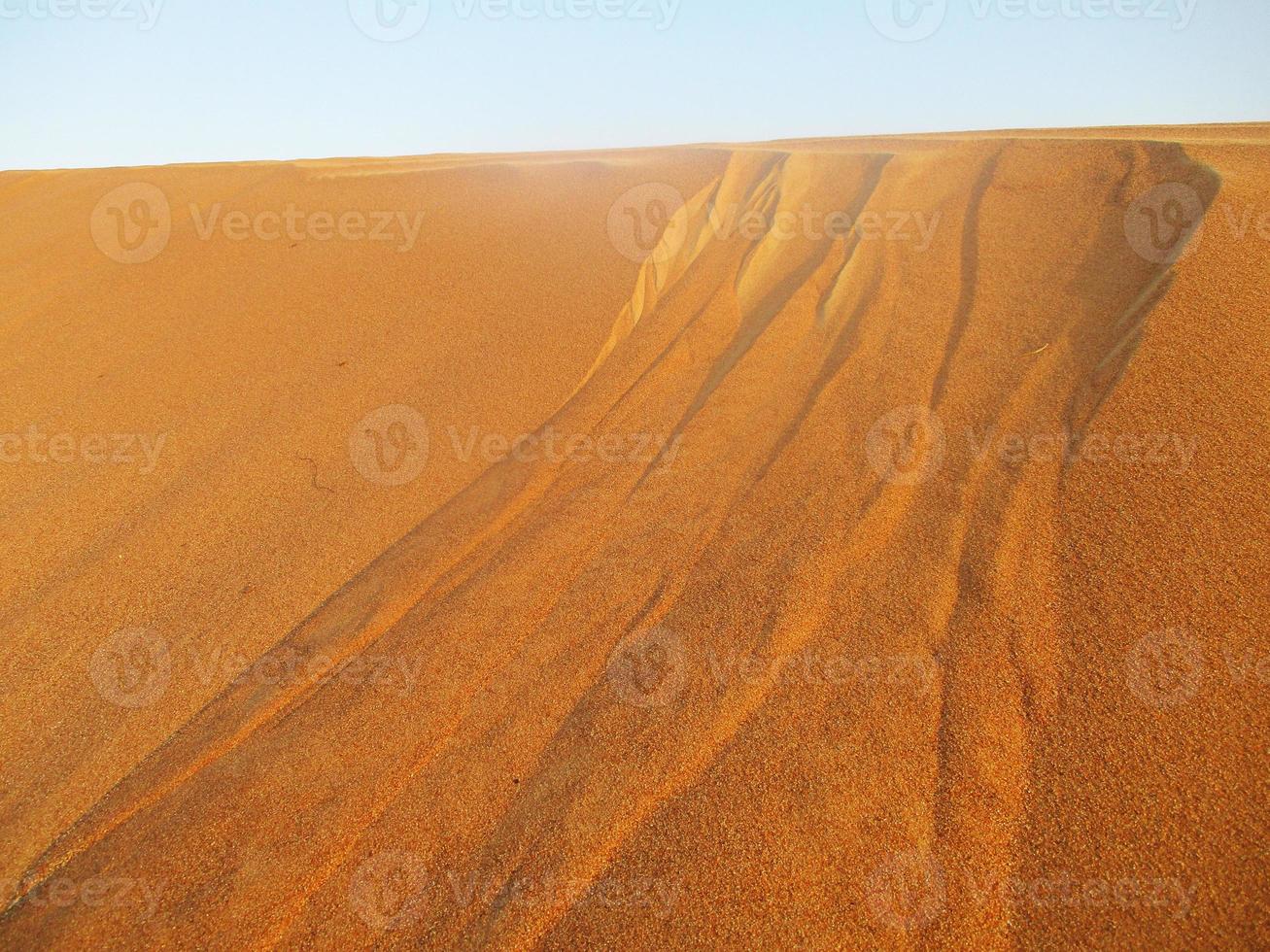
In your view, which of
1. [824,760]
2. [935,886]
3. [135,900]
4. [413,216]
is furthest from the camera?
[413,216]

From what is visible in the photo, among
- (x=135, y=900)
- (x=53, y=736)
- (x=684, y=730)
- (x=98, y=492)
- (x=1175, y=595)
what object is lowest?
(x=135, y=900)

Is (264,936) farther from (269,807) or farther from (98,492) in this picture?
(98,492)

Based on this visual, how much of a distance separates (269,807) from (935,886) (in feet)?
6.37

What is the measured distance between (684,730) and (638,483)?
1.38m

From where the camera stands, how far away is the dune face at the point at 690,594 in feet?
5.97

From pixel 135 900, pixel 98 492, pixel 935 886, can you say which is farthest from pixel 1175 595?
pixel 98 492

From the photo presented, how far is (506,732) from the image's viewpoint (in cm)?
228

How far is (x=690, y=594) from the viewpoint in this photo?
105 inches

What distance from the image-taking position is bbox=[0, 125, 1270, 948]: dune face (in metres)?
1.82

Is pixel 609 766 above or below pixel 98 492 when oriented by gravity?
below

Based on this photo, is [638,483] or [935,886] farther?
[638,483]

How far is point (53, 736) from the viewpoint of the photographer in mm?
2502

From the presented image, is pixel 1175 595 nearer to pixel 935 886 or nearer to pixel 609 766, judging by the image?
pixel 935 886

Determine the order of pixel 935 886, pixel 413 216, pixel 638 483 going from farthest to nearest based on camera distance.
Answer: pixel 413 216 < pixel 638 483 < pixel 935 886
